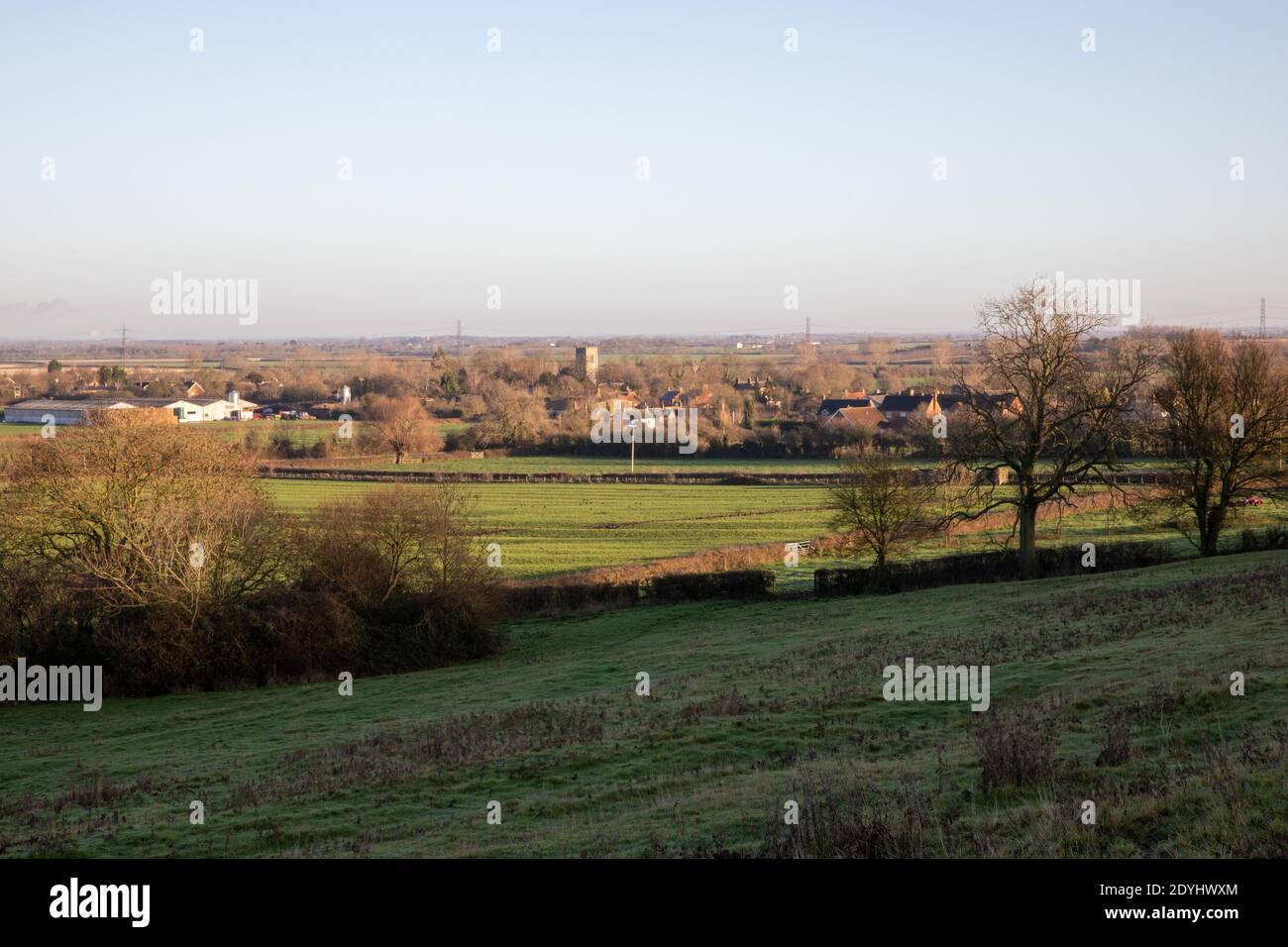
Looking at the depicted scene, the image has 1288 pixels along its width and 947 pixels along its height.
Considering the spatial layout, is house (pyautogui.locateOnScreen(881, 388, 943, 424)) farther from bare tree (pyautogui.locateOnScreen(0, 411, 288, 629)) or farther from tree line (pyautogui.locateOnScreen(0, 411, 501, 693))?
bare tree (pyautogui.locateOnScreen(0, 411, 288, 629))

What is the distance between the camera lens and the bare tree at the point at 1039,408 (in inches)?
1483

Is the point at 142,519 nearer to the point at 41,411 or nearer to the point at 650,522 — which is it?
the point at 650,522

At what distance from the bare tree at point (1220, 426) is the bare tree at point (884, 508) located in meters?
9.47

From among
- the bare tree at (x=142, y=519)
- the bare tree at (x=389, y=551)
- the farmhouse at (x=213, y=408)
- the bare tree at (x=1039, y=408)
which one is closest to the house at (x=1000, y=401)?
the bare tree at (x=1039, y=408)

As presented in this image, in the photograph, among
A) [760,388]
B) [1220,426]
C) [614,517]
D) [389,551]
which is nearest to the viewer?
[389,551]

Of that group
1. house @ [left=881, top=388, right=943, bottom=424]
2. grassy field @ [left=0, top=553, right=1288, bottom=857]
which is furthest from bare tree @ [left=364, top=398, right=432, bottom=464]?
grassy field @ [left=0, top=553, right=1288, bottom=857]

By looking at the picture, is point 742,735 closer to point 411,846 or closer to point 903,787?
point 903,787

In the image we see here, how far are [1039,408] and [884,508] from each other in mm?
→ 7668

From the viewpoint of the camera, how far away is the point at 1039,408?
125 feet

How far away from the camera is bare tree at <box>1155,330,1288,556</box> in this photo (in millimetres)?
41594

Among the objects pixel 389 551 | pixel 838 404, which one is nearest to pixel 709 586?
pixel 389 551

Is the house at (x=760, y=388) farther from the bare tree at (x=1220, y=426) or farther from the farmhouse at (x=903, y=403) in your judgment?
the bare tree at (x=1220, y=426)
